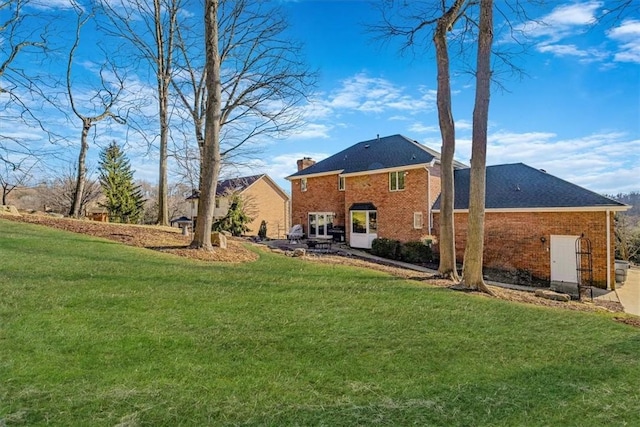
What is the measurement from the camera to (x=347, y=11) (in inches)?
495

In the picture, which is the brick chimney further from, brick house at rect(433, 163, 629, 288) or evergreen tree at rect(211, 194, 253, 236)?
brick house at rect(433, 163, 629, 288)

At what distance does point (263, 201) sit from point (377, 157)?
14310mm

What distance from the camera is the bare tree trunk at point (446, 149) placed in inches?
404

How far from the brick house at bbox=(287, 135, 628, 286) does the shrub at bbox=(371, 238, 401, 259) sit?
1150 mm

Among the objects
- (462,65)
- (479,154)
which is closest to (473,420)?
(479,154)

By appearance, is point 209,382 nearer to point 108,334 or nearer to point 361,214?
point 108,334

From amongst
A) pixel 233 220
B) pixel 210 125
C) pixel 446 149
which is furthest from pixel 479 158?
pixel 233 220

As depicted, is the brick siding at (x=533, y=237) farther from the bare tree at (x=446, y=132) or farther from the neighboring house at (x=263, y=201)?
the neighboring house at (x=263, y=201)

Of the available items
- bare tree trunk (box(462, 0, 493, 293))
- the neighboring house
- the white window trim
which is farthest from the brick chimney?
bare tree trunk (box(462, 0, 493, 293))

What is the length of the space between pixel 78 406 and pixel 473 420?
3147 mm

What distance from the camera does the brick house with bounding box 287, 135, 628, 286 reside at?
1540cm

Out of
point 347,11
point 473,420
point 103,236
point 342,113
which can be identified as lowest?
point 473,420

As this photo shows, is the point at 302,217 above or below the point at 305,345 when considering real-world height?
above

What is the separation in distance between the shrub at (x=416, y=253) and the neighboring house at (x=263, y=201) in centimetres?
1519
